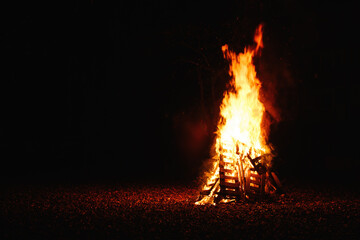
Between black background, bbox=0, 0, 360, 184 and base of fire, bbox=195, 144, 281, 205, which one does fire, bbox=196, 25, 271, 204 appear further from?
black background, bbox=0, 0, 360, 184

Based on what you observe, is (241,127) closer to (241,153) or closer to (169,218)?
(241,153)

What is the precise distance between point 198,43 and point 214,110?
3.37m

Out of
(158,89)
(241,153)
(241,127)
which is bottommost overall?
(241,153)

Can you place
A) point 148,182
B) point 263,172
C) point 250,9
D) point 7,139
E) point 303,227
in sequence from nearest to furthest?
point 303,227, point 263,172, point 148,182, point 250,9, point 7,139

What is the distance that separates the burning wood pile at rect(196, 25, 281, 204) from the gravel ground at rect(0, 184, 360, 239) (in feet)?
1.67

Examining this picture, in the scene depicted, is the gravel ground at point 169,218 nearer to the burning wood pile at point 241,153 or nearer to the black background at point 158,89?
the burning wood pile at point 241,153

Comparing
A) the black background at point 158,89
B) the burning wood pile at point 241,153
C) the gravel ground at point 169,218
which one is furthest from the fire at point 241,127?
the black background at point 158,89

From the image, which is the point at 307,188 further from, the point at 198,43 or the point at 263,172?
the point at 198,43

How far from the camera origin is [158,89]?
22734mm

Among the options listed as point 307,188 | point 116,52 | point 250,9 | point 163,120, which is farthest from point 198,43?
point 307,188

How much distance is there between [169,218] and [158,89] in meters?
14.4

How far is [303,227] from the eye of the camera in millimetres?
7961

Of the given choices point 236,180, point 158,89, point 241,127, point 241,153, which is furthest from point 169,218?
point 158,89

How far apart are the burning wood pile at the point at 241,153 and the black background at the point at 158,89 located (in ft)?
17.6
